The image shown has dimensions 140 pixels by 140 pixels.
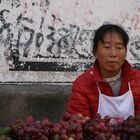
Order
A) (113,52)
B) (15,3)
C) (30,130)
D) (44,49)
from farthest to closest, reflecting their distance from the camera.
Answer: (44,49) → (15,3) → (113,52) → (30,130)

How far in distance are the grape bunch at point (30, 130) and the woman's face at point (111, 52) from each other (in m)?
0.80

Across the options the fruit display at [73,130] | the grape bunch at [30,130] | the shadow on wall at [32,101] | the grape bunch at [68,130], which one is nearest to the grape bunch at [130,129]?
the fruit display at [73,130]

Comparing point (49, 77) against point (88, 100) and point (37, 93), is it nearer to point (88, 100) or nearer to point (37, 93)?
point (37, 93)

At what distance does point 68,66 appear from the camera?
17.8ft

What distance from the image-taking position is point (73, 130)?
2344 mm

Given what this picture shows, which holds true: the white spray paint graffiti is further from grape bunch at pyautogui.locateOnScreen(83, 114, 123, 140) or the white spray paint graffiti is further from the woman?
grape bunch at pyautogui.locateOnScreen(83, 114, 123, 140)

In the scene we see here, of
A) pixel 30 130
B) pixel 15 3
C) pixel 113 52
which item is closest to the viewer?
pixel 30 130

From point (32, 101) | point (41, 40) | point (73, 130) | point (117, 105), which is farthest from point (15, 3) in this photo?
point (73, 130)

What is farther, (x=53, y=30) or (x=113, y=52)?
(x=53, y=30)

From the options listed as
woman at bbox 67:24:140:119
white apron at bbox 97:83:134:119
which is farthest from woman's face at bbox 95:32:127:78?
white apron at bbox 97:83:134:119

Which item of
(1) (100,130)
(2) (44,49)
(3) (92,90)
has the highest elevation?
(2) (44,49)

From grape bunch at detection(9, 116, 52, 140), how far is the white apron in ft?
2.41

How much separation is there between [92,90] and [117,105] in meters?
0.18

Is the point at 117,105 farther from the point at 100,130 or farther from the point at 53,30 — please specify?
the point at 53,30
